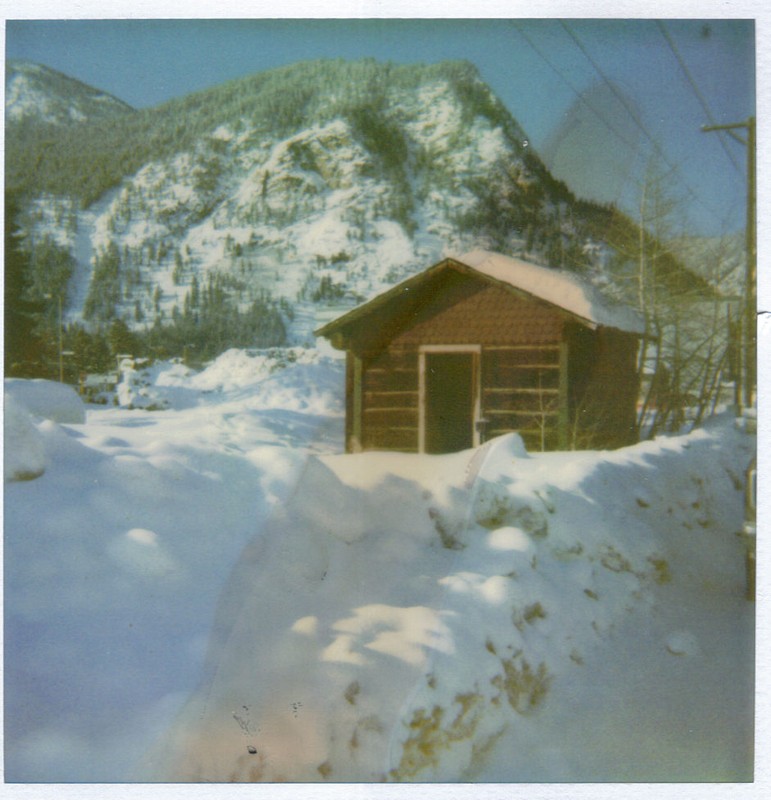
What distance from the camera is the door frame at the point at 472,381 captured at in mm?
2676

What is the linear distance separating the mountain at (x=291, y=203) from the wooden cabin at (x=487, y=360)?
130 mm

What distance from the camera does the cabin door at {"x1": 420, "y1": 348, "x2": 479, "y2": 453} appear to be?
8.75ft

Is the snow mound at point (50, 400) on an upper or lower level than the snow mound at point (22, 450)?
upper

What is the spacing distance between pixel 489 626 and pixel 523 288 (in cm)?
153

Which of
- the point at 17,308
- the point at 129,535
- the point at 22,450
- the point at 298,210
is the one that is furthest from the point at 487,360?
the point at 17,308

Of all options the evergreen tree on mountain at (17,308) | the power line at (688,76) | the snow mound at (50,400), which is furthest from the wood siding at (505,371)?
the evergreen tree on mountain at (17,308)

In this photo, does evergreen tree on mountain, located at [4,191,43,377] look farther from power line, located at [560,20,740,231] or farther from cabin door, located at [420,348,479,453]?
power line, located at [560,20,740,231]

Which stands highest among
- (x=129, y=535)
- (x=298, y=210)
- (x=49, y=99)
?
(x=49, y=99)

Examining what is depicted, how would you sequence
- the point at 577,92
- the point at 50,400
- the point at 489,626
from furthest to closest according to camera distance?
the point at 577,92
the point at 50,400
the point at 489,626

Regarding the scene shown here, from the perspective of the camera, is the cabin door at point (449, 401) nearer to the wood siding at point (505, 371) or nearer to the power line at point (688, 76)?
the wood siding at point (505, 371)

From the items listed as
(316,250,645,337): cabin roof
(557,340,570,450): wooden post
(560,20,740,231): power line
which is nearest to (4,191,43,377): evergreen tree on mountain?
(316,250,645,337): cabin roof

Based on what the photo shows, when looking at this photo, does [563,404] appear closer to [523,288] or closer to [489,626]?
[523,288]

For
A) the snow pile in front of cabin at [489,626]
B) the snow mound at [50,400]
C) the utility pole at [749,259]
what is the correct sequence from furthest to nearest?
the utility pole at [749,259]
the snow mound at [50,400]
the snow pile in front of cabin at [489,626]

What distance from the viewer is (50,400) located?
2656 mm
